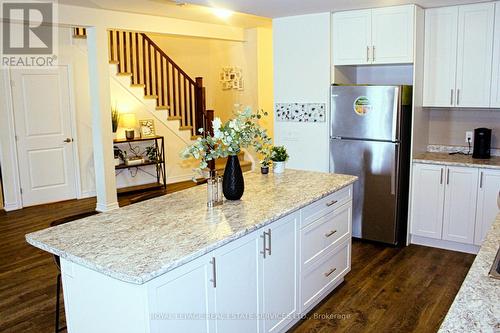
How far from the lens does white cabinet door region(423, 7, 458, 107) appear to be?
14.5 ft

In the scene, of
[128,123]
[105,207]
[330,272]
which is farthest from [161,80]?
[330,272]

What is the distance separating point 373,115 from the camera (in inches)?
176

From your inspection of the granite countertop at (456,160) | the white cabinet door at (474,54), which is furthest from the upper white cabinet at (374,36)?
the granite countertop at (456,160)

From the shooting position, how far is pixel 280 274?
9.42 feet

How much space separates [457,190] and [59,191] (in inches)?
210

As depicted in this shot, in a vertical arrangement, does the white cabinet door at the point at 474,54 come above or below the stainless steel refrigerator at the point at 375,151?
above

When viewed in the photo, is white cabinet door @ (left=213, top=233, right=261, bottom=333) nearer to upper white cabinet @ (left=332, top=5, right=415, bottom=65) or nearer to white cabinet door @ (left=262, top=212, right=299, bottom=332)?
white cabinet door @ (left=262, top=212, right=299, bottom=332)

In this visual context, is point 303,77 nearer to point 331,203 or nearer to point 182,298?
point 331,203

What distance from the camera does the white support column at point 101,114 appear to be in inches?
225

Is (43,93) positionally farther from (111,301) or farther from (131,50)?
(111,301)

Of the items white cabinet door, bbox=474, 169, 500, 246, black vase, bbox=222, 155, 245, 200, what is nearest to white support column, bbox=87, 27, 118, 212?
black vase, bbox=222, 155, 245, 200

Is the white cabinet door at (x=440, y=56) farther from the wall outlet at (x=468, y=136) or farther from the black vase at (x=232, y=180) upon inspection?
the black vase at (x=232, y=180)

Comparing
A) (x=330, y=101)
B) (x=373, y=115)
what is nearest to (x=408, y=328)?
(x=373, y=115)

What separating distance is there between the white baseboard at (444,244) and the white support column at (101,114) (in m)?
3.80
